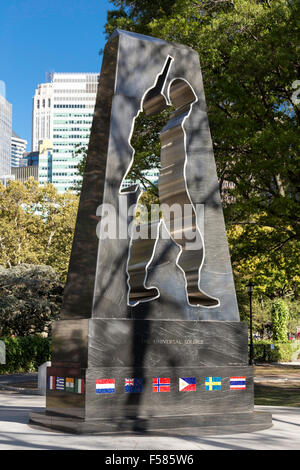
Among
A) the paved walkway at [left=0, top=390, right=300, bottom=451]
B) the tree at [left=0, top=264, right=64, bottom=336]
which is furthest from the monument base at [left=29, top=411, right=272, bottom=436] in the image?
the tree at [left=0, top=264, right=64, bottom=336]

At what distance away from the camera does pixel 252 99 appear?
60.4 feet

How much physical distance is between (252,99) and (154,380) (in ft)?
37.8

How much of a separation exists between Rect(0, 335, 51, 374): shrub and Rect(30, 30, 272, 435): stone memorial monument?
67.6ft

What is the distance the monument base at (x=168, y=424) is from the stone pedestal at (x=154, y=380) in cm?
1

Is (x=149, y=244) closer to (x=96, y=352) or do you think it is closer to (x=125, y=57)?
(x=96, y=352)

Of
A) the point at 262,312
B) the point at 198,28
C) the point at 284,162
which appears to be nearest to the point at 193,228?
the point at 284,162

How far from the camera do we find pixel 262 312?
44156 mm

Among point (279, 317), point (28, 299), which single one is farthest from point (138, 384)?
point (279, 317)

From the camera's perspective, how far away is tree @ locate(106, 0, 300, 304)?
685 inches

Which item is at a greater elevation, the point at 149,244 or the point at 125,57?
the point at 125,57

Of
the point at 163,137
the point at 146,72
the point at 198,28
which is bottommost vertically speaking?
the point at 163,137

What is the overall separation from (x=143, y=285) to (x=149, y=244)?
2.33ft

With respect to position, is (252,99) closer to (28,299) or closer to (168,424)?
(168,424)

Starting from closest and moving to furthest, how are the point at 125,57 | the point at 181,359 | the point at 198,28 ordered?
the point at 181,359, the point at 125,57, the point at 198,28
